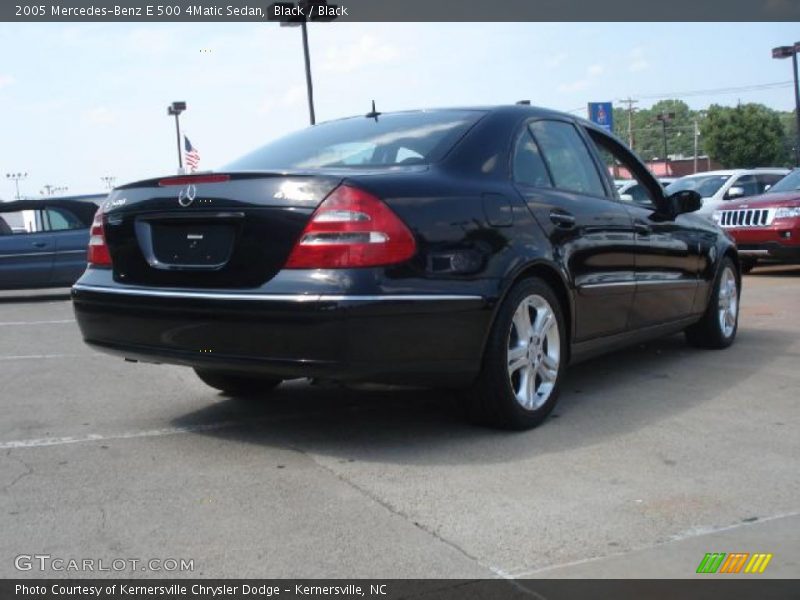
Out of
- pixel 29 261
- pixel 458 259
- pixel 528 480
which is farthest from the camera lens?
pixel 29 261

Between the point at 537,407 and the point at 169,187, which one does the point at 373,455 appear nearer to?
the point at 537,407

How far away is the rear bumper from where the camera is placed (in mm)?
3562

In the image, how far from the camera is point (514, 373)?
4230mm

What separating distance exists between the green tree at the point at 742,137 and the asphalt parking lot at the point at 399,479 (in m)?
Result: 67.3

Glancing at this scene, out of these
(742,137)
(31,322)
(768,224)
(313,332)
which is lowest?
(31,322)

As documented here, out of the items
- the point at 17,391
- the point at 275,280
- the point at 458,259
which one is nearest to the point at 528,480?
the point at 458,259

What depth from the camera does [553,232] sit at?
4.44 m

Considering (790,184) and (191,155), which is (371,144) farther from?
(191,155)

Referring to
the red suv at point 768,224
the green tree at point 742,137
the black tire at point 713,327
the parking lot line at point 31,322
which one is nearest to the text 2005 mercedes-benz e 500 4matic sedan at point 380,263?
the black tire at point 713,327

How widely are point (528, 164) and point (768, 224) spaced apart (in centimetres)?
839

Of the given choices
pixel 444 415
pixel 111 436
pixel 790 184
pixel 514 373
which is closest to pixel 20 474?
pixel 111 436
